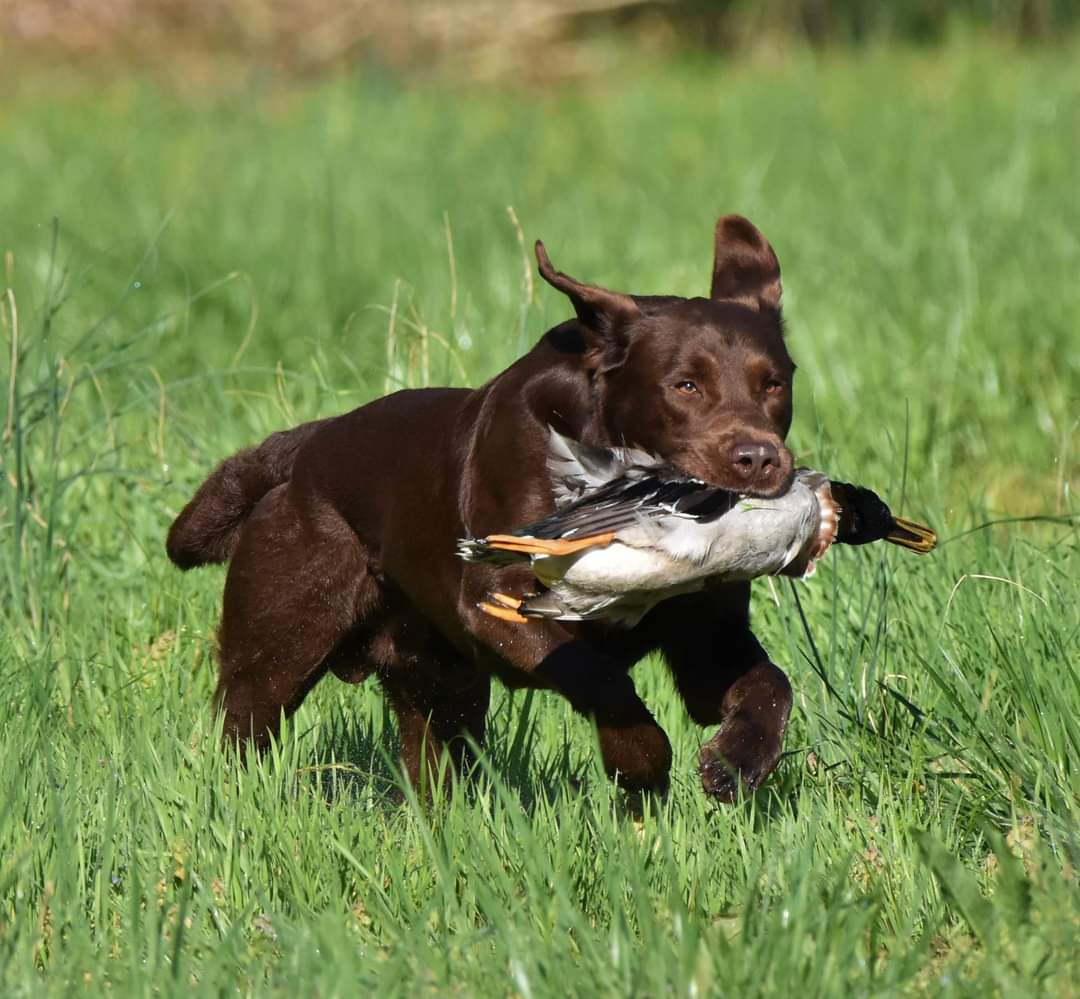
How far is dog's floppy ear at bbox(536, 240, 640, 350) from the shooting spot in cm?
376

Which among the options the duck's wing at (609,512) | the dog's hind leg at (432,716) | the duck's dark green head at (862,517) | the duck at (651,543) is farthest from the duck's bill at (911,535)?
the dog's hind leg at (432,716)

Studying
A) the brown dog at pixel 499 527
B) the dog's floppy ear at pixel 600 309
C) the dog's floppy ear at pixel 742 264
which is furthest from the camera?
the dog's floppy ear at pixel 742 264

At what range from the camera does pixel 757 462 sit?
3.44 metres

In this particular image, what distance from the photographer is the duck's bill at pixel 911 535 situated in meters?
3.61

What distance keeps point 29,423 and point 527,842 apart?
270 centimetres

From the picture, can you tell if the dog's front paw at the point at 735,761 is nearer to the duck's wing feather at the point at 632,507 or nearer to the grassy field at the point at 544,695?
the grassy field at the point at 544,695

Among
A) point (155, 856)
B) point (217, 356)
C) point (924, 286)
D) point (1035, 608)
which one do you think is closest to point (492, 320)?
point (217, 356)

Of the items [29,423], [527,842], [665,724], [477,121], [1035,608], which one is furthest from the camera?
[477,121]

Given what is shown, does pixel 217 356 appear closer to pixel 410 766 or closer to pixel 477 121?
pixel 410 766

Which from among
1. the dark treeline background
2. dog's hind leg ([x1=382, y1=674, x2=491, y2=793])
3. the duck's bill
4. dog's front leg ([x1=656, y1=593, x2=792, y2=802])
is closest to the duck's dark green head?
the duck's bill

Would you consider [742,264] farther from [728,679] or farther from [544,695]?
[544,695]

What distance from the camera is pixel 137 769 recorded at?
388 cm

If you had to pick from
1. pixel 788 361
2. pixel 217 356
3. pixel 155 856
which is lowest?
pixel 217 356

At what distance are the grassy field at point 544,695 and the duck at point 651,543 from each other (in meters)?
0.37
